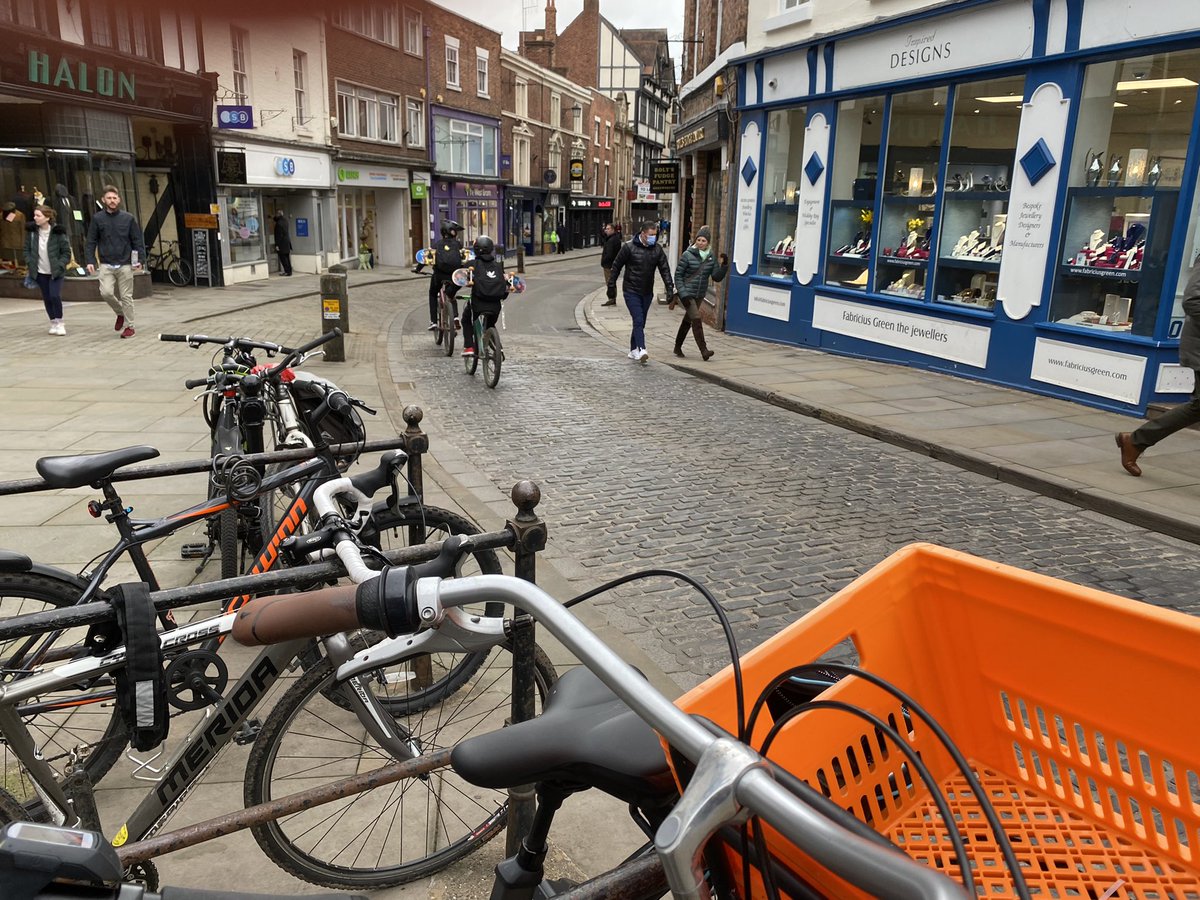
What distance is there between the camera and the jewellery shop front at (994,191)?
30.2ft

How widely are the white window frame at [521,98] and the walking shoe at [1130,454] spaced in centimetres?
4121

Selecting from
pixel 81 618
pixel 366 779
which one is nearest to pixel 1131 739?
pixel 366 779

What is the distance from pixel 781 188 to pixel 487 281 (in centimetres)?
626

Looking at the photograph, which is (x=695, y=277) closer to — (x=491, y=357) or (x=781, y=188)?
(x=781, y=188)

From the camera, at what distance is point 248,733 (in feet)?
9.18

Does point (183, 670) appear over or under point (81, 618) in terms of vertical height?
under

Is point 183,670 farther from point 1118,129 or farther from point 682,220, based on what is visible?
point 682,220

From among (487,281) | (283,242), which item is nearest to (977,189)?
(487,281)

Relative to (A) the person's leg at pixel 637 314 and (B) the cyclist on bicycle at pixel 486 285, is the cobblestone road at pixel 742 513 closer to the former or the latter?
(B) the cyclist on bicycle at pixel 486 285

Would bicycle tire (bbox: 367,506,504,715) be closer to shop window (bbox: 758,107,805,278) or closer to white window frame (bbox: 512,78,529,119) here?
shop window (bbox: 758,107,805,278)

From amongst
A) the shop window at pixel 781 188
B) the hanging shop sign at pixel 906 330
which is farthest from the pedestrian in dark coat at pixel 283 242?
the hanging shop sign at pixel 906 330

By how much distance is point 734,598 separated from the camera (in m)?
4.87

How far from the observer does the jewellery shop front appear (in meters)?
9.20

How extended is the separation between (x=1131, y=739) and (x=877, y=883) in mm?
1439
